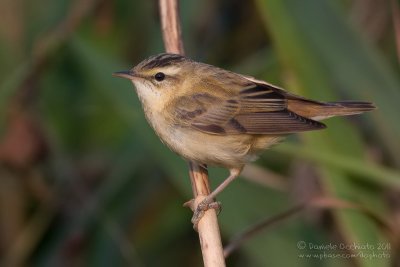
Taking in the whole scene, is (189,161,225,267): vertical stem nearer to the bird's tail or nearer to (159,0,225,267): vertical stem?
(159,0,225,267): vertical stem

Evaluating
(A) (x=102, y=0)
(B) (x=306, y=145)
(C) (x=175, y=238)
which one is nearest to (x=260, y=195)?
(B) (x=306, y=145)

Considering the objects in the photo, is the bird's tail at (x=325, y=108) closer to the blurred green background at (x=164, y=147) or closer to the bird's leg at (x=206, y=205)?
the blurred green background at (x=164, y=147)

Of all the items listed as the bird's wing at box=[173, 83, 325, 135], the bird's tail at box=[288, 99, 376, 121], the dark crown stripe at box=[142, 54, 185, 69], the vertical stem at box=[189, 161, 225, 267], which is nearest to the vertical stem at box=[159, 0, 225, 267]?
A: the vertical stem at box=[189, 161, 225, 267]

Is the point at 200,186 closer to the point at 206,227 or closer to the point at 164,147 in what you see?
the point at 206,227

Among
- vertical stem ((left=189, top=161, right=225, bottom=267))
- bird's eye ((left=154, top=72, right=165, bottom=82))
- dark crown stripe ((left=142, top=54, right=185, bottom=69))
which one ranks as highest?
dark crown stripe ((left=142, top=54, right=185, bottom=69))

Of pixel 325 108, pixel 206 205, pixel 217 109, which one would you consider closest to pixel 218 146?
pixel 217 109

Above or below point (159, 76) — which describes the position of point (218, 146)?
below

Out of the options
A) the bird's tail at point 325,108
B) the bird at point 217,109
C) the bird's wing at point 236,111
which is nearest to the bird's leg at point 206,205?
the bird at point 217,109
